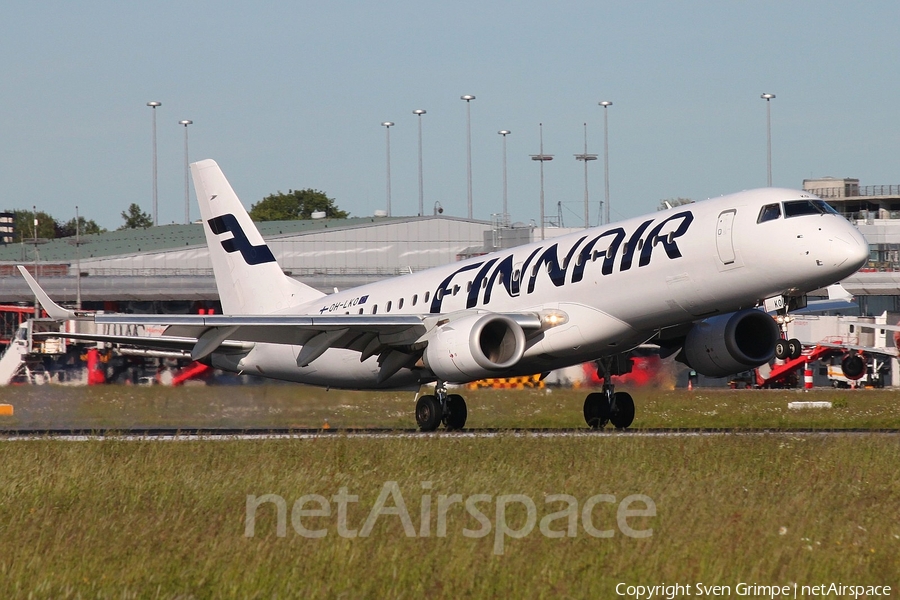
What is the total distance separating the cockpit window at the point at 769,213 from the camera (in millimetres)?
21188

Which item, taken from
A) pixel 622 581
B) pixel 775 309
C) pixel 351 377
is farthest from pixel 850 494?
pixel 351 377

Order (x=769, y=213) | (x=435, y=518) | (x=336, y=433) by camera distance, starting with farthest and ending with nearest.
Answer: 1. (x=336, y=433)
2. (x=769, y=213)
3. (x=435, y=518)

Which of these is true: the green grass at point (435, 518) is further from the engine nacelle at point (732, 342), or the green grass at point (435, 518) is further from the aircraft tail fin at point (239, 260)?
the aircraft tail fin at point (239, 260)

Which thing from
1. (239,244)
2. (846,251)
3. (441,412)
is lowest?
(441,412)

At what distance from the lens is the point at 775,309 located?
71.9 feet

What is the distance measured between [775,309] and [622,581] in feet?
44.5

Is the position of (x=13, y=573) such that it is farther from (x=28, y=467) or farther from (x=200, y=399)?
(x=200, y=399)

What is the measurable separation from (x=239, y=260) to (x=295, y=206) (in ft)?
416

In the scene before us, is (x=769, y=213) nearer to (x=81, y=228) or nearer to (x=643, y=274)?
(x=643, y=274)

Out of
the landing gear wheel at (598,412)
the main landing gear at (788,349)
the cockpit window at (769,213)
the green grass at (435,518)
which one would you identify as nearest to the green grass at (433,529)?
the green grass at (435,518)

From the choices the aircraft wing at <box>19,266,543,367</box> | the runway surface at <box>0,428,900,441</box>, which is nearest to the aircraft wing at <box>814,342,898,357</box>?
the runway surface at <box>0,428,900,441</box>

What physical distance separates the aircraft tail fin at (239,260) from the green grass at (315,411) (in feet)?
12.5

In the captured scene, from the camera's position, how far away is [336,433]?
23344 millimetres

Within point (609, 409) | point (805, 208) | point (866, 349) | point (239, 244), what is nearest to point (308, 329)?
point (609, 409)
